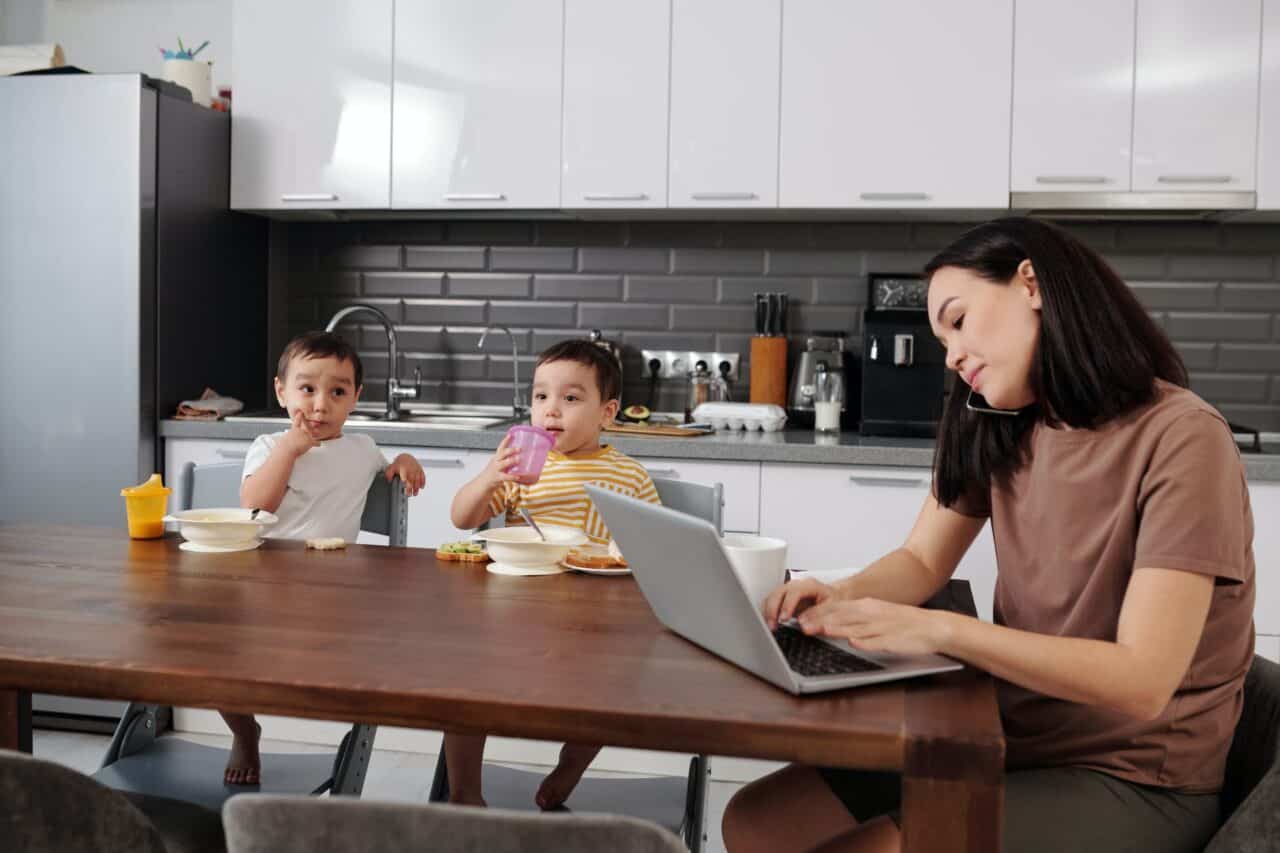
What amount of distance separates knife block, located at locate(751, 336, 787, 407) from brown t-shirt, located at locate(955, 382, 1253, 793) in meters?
2.20

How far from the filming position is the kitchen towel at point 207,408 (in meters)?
3.46

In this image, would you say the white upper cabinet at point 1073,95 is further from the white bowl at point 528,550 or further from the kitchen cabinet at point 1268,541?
the white bowl at point 528,550

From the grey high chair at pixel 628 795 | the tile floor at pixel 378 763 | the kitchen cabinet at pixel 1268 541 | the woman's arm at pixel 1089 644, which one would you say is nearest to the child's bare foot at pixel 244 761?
the grey high chair at pixel 628 795

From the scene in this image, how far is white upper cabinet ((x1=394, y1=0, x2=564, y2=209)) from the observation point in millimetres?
3492

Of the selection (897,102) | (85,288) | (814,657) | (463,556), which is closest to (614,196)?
(897,102)

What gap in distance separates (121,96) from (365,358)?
1113 mm

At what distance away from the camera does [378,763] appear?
10.3 feet

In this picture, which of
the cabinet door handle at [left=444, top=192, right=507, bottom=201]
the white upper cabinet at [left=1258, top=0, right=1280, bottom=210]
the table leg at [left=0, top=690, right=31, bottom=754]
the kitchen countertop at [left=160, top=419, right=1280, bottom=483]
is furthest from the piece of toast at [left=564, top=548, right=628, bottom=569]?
the white upper cabinet at [left=1258, top=0, right=1280, bottom=210]

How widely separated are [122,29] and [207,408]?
1.48m

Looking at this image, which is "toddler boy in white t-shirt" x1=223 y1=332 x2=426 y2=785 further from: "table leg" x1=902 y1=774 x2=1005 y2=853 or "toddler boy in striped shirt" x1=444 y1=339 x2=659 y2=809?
"table leg" x1=902 y1=774 x2=1005 y2=853

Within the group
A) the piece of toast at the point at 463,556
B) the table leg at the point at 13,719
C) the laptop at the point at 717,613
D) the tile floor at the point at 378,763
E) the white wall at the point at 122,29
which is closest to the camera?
the laptop at the point at 717,613

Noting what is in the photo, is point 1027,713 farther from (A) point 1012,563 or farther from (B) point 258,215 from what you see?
(B) point 258,215

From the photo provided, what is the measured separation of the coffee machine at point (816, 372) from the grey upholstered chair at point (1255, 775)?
219cm

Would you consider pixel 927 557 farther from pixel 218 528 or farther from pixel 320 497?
pixel 320 497
